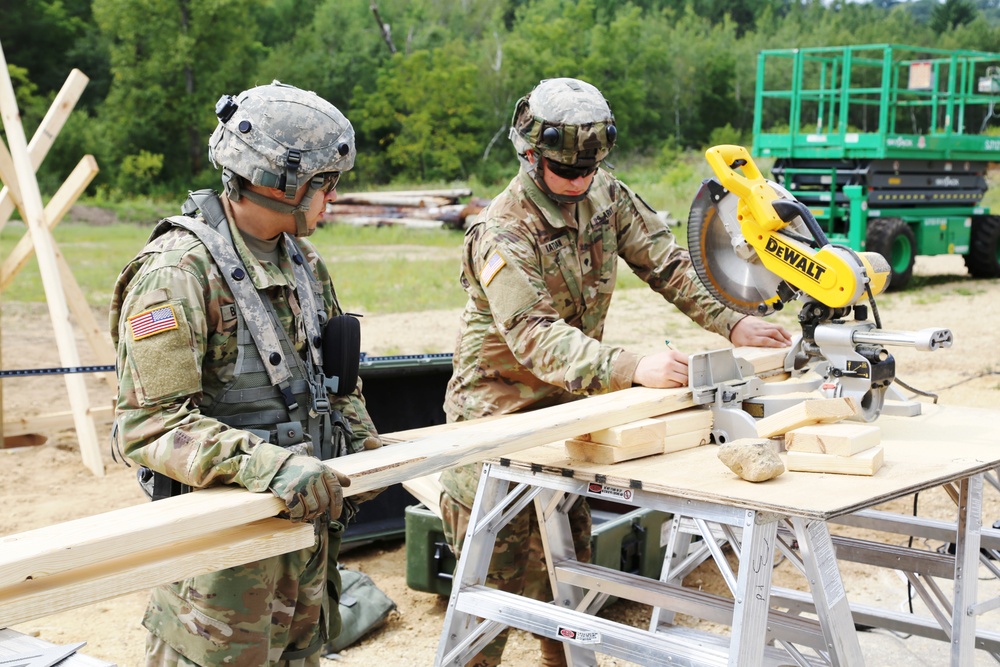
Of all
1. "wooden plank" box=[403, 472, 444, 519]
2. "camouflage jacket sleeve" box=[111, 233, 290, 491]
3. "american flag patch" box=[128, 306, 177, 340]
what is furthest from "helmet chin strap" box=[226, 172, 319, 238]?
"wooden plank" box=[403, 472, 444, 519]

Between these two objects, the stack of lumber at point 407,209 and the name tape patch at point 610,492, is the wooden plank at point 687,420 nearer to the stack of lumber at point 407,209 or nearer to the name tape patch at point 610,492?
the name tape patch at point 610,492

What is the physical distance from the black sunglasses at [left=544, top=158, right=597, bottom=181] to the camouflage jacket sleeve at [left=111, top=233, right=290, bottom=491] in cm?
144

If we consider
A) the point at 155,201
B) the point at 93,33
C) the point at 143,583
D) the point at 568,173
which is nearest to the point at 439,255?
the point at 155,201

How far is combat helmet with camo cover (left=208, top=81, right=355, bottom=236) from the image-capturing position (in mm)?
2658

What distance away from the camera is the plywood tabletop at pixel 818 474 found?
2.71m

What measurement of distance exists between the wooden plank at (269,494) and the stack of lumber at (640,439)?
0.04 m

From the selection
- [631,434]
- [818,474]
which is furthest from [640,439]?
[818,474]

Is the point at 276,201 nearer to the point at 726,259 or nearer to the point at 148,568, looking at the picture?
the point at 148,568

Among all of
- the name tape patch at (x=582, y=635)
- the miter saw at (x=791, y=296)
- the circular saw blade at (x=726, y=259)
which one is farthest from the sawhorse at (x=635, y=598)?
the circular saw blade at (x=726, y=259)

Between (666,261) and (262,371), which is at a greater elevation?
(666,261)

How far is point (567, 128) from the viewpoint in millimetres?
3539

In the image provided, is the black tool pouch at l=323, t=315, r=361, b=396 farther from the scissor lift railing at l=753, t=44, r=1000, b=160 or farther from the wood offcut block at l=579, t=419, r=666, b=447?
the scissor lift railing at l=753, t=44, r=1000, b=160

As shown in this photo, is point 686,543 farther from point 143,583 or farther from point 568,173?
point 143,583

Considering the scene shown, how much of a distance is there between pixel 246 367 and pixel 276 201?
425 millimetres
